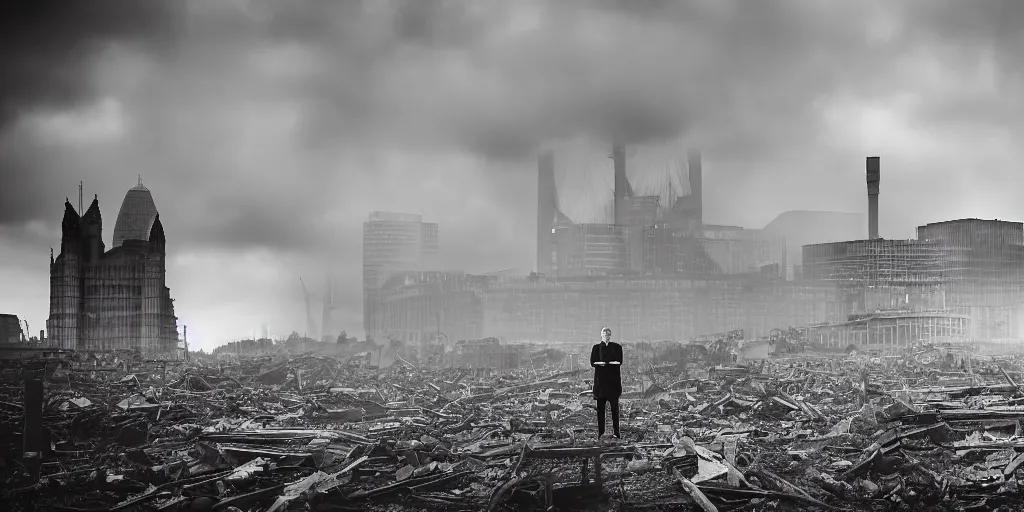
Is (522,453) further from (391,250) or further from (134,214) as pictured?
(391,250)

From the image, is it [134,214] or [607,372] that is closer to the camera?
[607,372]

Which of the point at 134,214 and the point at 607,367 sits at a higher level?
the point at 134,214

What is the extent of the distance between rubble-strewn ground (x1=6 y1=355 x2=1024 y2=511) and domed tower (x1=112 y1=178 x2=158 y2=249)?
55806 millimetres

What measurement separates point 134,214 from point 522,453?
7498cm

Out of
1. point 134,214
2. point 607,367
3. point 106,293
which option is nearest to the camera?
point 607,367

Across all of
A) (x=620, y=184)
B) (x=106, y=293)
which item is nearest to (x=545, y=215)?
(x=620, y=184)

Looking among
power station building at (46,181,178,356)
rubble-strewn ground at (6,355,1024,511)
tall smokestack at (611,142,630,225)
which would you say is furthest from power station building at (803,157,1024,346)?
rubble-strewn ground at (6,355,1024,511)

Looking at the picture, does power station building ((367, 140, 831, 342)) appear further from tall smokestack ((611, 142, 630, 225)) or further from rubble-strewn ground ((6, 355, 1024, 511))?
rubble-strewn ground ((6, 355, 1024, 511))

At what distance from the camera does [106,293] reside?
211 feet

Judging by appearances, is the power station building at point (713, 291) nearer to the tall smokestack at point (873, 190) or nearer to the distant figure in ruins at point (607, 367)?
the tall smokestack at point (873, 190)

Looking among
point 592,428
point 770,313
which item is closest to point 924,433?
point 592,428

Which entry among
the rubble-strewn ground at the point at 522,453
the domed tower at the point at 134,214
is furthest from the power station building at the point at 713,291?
the rubble-strewn ground at the point at 522,453

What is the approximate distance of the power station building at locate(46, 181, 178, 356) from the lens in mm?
62000

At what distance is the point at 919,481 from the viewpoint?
14.0 m
